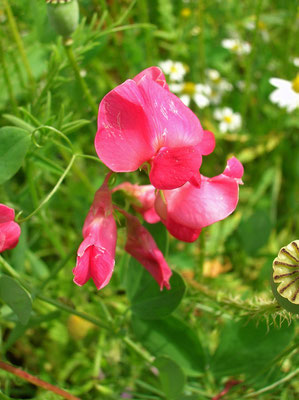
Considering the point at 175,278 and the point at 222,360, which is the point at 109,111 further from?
the point at 222,360

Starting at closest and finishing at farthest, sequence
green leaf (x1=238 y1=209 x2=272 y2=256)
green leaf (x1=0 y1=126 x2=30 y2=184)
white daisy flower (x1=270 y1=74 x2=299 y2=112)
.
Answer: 1. green leaf (x1=0 y1=126 x2=30 y2=184)
2. green leaf (x1=238 y1=209 x2=272 y2=256)
3. white daisy flower (x1=270 y1=74 x2=299 y2=112)

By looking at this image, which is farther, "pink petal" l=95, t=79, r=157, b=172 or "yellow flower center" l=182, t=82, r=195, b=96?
"yellow flower center" l=182, t=82, r=195, b=96

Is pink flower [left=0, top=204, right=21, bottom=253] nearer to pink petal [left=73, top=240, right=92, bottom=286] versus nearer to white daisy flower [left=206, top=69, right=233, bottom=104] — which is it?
pink petal [left=73, top=240, right=92, bottom=286]

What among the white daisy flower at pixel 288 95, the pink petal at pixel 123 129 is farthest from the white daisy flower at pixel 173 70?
the pink petal at pixel 123 129

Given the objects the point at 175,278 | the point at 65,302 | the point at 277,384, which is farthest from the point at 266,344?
the point at 65,302

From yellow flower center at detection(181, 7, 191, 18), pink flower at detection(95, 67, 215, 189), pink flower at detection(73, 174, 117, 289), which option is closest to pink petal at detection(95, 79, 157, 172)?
pink flower at detection(95, 67, 215, 189)

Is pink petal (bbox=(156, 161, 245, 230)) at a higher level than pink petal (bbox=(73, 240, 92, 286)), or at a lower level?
lower

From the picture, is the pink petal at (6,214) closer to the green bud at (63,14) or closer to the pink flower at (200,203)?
the pink flower at (200,203)
